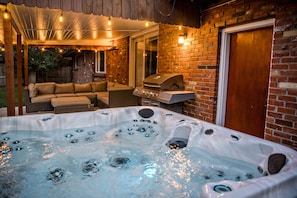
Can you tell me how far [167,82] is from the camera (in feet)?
13.6

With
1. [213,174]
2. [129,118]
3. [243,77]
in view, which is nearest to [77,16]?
[129,118]

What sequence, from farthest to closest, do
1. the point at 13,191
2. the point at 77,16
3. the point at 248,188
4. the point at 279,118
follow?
the point at 77,16 < the point at 279,118 < the point at 13,191 < the point at 248,188

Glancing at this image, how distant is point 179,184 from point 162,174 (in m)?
0.23

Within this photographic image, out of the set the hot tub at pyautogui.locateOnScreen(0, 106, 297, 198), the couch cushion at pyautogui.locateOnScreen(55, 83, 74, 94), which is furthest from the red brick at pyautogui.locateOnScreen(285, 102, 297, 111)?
the couch cushion at pyautogui.locateOnScreen(55, 83, 74, 94)

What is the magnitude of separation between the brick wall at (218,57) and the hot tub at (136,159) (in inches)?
31.6

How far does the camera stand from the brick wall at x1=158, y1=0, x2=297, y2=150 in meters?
2.61

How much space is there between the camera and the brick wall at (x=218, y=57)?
2.61 m

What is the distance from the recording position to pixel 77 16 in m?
4.69

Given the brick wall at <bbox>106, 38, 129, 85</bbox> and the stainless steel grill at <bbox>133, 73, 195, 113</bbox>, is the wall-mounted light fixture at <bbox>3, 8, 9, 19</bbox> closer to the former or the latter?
the stainless steel grill at <bbox>133, 73, 195, 113</bbox>

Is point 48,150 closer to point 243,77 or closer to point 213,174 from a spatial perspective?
point 213,174

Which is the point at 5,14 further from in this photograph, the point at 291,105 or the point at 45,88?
the point at 291,105

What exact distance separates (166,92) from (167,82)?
9.6 inches

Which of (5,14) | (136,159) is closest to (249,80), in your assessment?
(136,159)

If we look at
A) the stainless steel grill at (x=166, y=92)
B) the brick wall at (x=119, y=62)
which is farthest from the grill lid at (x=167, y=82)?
the brick wall at (x=119, y=62)
